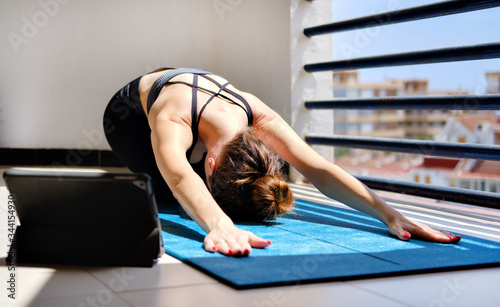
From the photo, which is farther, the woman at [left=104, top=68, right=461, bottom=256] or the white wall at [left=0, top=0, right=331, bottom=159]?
the white wall at [left=0, top=0, right=331, bottom=159]

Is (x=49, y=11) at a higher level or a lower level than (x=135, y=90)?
higher

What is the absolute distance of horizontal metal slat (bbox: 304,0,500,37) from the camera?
265 centimetres

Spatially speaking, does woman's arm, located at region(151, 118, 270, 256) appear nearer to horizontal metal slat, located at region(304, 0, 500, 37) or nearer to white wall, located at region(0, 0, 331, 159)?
horizontal metal slat, located at region(304, 0, 500, 37)

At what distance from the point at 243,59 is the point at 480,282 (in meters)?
3.30

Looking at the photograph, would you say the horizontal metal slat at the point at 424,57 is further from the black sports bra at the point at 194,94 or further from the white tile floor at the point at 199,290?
the white tile floor at the point at 199,290

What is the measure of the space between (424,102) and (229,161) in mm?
1391

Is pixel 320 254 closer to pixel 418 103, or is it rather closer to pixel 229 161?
pixel 229 161

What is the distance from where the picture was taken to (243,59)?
14.6 feet

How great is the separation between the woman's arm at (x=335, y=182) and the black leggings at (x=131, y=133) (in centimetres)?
67

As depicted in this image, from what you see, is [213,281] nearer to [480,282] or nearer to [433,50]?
[480,282]

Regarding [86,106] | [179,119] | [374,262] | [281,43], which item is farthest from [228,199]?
[86,106]

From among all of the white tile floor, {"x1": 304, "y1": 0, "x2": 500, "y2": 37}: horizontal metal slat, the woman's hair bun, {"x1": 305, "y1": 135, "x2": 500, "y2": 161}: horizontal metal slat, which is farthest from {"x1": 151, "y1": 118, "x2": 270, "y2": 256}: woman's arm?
{"x1": 304, "y1": 0, "x2": 500, "y2": 37}: horizontal metal slat

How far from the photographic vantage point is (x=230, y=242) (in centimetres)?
154

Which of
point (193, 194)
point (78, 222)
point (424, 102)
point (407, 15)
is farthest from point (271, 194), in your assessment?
point (407, 15)
